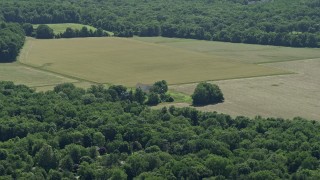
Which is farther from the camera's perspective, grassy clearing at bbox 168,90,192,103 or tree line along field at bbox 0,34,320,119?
tree line along field at bbox 0,34,320,119

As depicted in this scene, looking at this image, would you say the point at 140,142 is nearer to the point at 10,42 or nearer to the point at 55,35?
the point at 10,42

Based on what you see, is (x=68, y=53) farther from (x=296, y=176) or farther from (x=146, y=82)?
(x=296, y=176)

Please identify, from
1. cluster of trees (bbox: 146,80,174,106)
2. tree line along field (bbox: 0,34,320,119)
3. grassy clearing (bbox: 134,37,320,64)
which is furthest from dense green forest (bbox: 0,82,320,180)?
grassy clearing (bbox: 134,37,320,64)

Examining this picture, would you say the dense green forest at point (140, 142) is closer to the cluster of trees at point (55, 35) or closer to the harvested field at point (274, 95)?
the harvested field at point (274, 95)

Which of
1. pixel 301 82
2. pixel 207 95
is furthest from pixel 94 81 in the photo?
pixel 301 82

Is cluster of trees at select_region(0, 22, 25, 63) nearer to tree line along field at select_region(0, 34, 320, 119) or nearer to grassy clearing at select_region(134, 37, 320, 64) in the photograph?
tree line along field at select_region(0, 34, 320, 119)

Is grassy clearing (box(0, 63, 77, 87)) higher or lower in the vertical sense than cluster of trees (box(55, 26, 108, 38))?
lower

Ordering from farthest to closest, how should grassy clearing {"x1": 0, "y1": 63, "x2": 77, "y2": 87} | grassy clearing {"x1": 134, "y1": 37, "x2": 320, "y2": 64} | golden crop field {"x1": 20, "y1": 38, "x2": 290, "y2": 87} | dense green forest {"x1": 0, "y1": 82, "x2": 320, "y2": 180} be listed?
grassy clearing {"x1": 134, "y1": 37, "x2": 320, "y2": 64}
golden crop field {"x1": 20, "y1": 38, "x2": 290, "y2": 87}
grassy clearing {"x1": 0, "y1": 63, "x2": 77, "y2": 87}
dense green forest {"x1": 0, "y1": 82, "x2": 320, "y2": 180}
